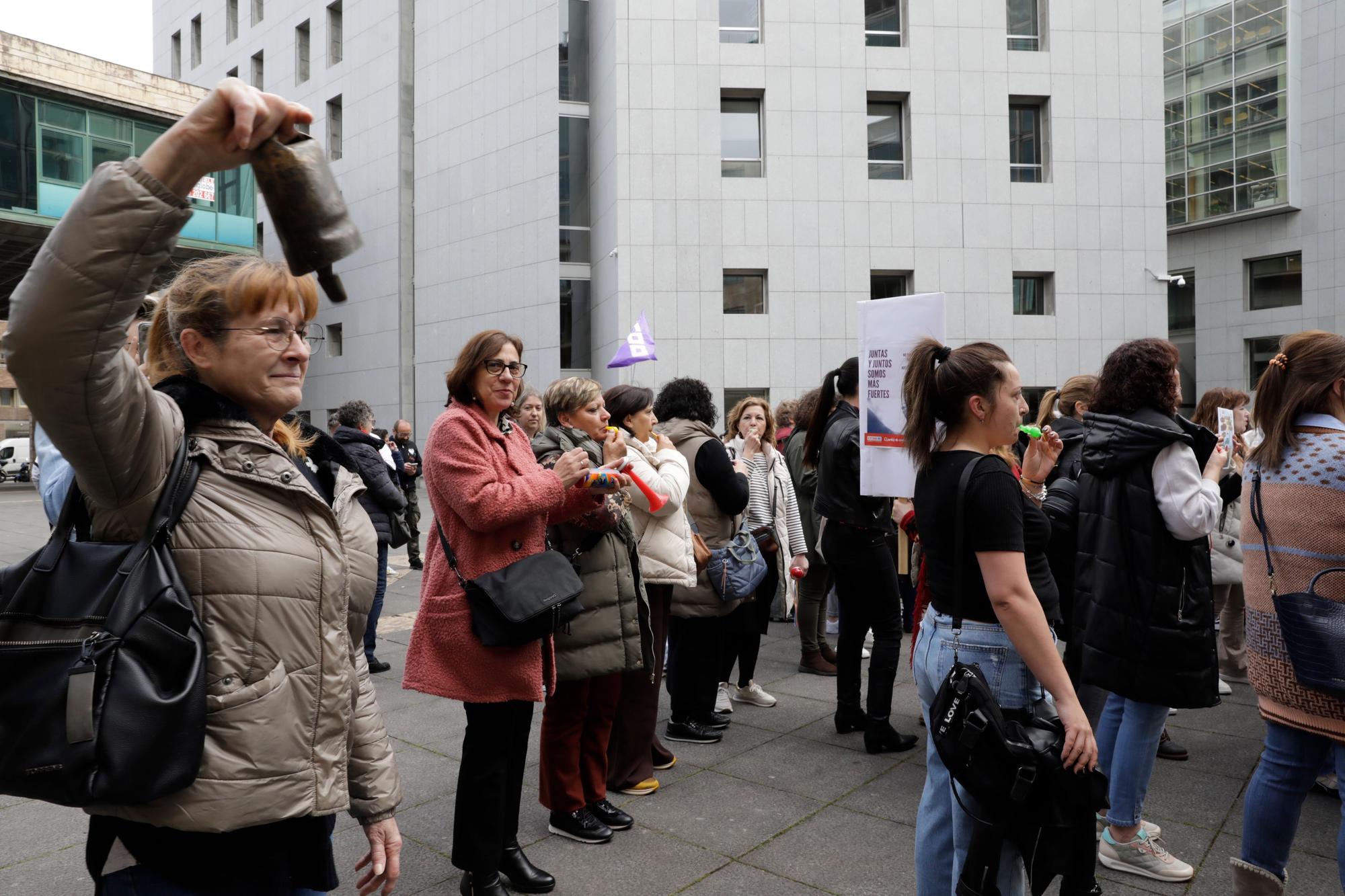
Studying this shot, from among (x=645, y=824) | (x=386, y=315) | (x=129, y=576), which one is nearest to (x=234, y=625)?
(x=129, y=576)

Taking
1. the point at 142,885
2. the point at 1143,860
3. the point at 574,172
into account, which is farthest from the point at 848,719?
the point at 574,172

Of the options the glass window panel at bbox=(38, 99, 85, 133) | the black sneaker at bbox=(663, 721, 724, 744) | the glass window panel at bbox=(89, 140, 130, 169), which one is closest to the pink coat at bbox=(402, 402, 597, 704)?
the black sneaker at bbox=(663, 721, 724, 744)

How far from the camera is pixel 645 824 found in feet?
14.0

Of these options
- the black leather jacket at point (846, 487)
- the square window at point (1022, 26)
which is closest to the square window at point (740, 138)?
the square window at point (1022, 26)

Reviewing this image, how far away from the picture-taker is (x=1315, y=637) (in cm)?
302

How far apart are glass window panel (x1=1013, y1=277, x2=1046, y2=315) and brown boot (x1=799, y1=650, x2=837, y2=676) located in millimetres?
19067

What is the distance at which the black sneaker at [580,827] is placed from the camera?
4027mm

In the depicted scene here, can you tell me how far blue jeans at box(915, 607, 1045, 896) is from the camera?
106 inches

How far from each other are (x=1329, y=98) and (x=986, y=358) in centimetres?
3909

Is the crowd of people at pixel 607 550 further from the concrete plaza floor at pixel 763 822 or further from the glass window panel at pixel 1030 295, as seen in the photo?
the glass window panel at pixel 1030 295

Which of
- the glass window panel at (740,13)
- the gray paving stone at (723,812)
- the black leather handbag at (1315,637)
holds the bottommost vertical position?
the gray paving stone at (723,812)

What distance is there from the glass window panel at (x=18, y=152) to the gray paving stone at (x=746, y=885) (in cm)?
3063

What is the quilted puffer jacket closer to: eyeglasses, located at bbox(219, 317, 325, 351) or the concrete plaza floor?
eyeglasses, located at bbox(219, 317, 325, 351)

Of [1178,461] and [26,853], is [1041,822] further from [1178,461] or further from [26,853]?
[26,853]
